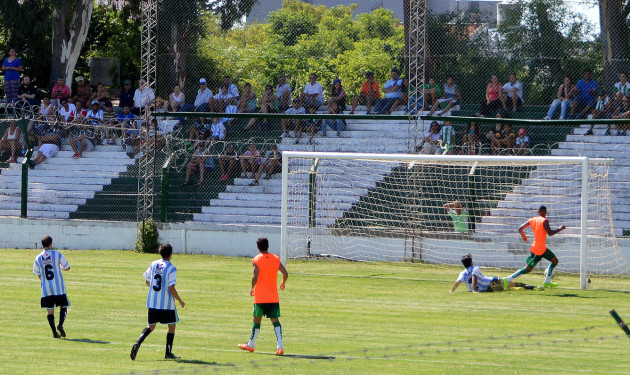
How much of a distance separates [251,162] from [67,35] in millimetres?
13328

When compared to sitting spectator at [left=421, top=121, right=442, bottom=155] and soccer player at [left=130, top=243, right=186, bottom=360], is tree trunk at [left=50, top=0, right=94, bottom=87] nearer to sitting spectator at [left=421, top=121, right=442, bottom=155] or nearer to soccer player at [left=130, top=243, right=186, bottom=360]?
sitting spectator at [left=421, top=121, right=442, bottom=155]

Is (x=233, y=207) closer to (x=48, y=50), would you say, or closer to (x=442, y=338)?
(x=442, y=338)

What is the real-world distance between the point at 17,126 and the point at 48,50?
39.4 ft

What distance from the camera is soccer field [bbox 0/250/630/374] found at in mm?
10242

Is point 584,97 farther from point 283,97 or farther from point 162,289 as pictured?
point 162,289

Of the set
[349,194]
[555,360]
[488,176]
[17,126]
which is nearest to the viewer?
[555,360]

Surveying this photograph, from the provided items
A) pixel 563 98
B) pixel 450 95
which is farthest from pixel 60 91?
pixel 563 98

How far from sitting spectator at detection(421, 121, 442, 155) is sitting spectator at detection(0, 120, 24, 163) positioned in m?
11.4

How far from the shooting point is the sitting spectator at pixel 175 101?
2617cm

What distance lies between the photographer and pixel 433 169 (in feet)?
70.1

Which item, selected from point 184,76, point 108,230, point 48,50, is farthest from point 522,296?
point 48,50

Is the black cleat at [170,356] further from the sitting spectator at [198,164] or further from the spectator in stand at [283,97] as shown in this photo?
the spectator in stand at [283,97]

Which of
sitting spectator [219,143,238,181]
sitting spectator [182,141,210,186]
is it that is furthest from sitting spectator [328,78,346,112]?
sitting spectator [182,141,210,186]

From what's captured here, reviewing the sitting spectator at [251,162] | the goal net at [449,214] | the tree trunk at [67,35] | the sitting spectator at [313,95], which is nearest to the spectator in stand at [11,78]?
the tree trunk at [67,35]
